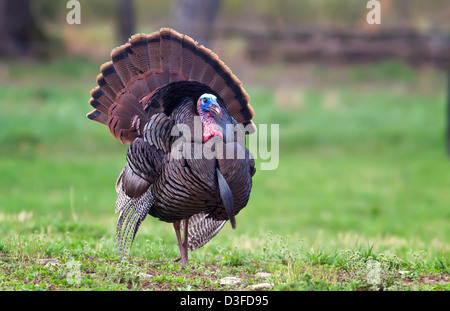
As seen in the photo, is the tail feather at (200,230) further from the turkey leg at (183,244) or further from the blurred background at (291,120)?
the blurred background at (291,120)

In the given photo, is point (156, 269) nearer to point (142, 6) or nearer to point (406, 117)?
point (406, 117)

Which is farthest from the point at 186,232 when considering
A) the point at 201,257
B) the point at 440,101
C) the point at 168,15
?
the point at 168,15

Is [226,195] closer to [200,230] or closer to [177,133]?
[177,133]

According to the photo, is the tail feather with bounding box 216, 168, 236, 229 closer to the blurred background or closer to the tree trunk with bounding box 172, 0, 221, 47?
the blurred background

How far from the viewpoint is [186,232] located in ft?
17.1

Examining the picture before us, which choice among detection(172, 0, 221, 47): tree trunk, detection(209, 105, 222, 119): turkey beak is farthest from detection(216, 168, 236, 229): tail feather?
detection(172, 0, 221, 47): tree trunk

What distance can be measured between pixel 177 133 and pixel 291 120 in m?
10.4

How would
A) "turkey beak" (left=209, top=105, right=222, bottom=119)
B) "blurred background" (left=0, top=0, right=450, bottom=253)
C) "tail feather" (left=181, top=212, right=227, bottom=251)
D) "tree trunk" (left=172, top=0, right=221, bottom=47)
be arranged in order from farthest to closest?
"tree trunk" (left=172, top=0, right=221, bottom=47)
"blurred background" (left=0, top=0, right=450, bottom=253)
"tail feather" (left=181, top=212, right=227, bottom=251)
"turkey beak" (left=209, top=105, right=222, bottom=119)

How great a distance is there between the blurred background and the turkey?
4.42 feet

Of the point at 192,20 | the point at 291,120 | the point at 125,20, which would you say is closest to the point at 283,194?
the point at 291,120

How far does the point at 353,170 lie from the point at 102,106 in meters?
7.88

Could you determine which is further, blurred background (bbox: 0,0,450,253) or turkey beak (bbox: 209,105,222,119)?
blurred background (bbox: 0,0,450,253)

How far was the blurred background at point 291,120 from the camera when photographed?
948 centimetres

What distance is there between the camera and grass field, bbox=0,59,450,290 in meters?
4.53
